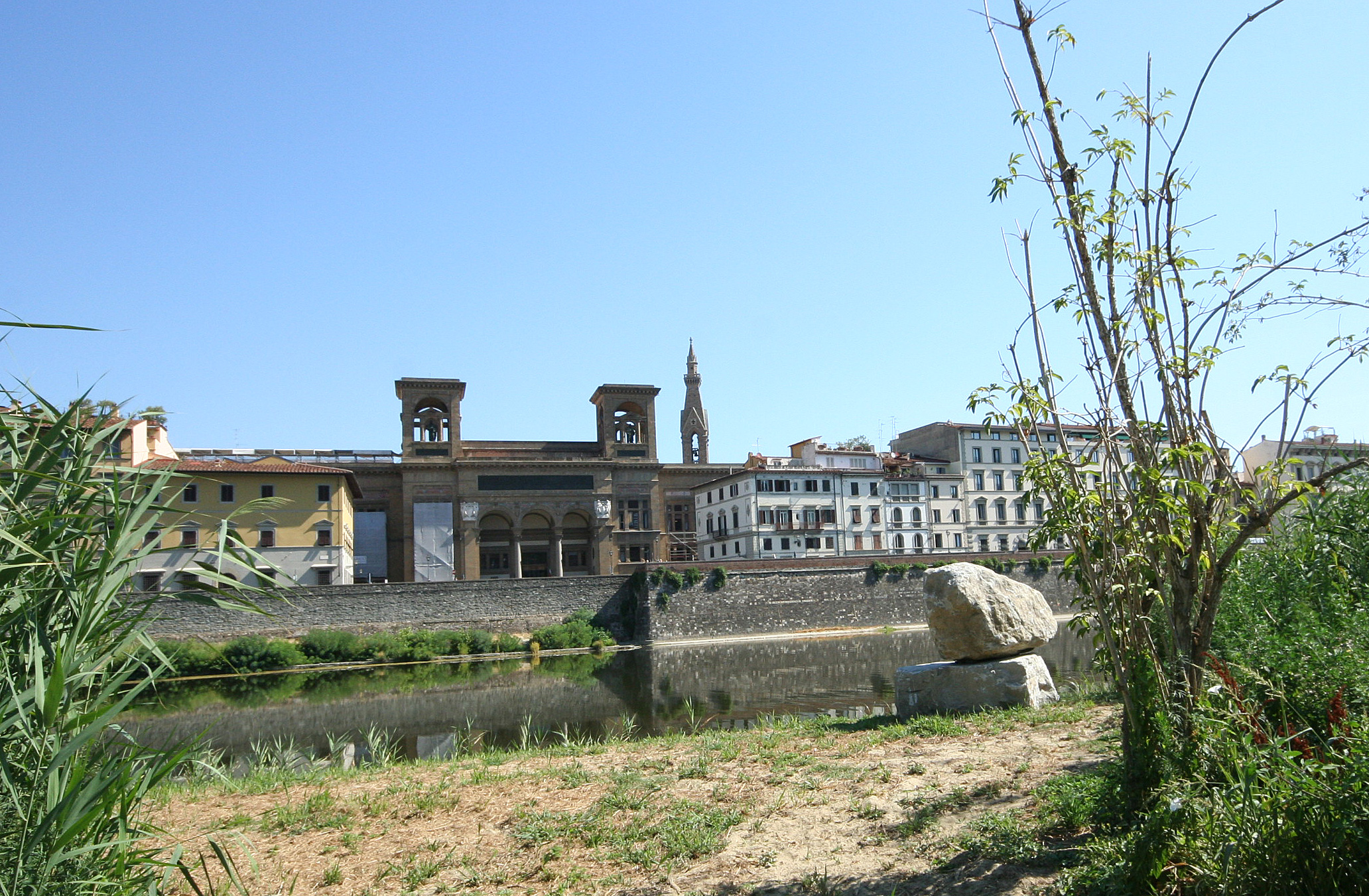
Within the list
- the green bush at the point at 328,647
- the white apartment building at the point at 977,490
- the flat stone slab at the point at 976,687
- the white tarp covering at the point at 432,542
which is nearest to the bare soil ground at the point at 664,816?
the flat stone slab at the point at 976,687

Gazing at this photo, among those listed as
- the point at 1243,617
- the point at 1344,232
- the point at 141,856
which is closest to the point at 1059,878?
the point at 1344,232

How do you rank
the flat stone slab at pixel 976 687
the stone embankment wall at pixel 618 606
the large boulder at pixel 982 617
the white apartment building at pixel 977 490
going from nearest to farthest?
Answer: 1. the flat stone slab at pixel 976 687
2. the large boulder at pixel 982 617
3. the stone embankment wall at pixel 618 606
4. the white apartment building at pixel 977 490

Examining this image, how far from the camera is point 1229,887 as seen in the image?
10.5 ft

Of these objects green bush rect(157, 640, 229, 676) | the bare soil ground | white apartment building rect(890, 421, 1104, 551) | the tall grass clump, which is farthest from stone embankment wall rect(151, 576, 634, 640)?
the tall grass clump

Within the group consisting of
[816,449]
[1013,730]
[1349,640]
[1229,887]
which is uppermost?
[816,449]

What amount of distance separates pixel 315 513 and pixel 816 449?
27717 mm

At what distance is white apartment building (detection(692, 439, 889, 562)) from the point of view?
163ft

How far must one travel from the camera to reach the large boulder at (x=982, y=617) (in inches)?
405

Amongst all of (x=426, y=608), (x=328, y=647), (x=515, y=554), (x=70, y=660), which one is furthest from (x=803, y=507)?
(x=70, y=660)

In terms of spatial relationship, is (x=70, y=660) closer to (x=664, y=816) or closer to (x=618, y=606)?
(x=664, y=816)

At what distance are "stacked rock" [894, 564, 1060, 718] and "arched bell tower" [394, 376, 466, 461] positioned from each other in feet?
147

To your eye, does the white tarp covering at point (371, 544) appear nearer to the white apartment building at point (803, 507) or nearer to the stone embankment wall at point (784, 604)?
the white apartment building at point (803, 507)

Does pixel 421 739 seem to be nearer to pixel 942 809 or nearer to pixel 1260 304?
pixel 942 809

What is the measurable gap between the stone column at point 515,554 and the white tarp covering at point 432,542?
3.32 meters
